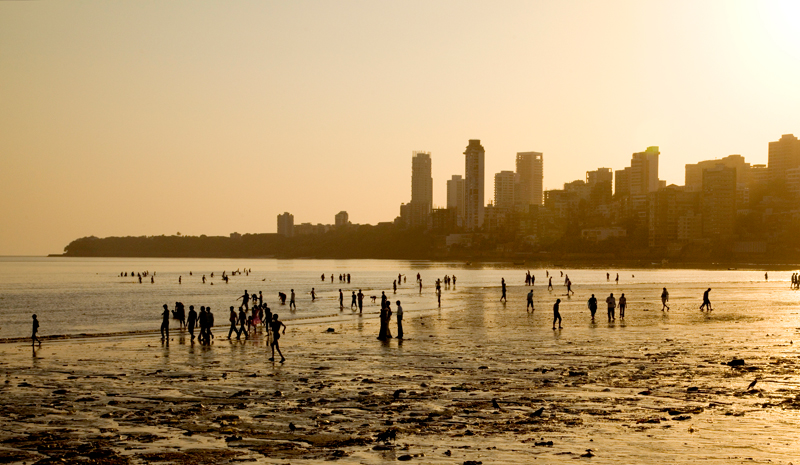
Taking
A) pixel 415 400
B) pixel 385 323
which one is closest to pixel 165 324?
pixel 385 323

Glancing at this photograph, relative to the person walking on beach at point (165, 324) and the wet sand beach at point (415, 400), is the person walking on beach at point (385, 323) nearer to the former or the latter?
the wet sand beach at point (415, 400)

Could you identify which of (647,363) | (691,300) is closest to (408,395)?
(647,363)

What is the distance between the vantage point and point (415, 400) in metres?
18.3

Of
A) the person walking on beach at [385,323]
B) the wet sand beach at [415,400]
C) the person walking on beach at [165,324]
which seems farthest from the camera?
the person walking on beach at [165,324]

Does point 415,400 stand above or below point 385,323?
below

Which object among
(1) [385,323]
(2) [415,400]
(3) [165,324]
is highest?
(1) [385,323]

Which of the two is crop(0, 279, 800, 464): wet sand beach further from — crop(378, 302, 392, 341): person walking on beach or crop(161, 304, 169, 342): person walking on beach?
crop(161, 304, 169, 342): person walking on beach

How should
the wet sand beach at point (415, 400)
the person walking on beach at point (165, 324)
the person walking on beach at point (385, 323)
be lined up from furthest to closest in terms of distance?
1. the person walking on beach at point (165, 324)
2. the person walking on beach at point (385, 323)
3. the wet sand beach at point (415, 400)

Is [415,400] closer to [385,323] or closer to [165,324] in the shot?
[385,323]

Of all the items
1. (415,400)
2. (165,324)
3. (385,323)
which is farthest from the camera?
(165,324)

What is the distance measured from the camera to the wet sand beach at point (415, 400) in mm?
13539

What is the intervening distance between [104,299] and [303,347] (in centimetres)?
5356

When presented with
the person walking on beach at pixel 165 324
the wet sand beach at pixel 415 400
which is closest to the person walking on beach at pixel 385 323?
the wet sand beach at pixel 415 400

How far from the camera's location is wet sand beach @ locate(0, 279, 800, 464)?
13539mm
